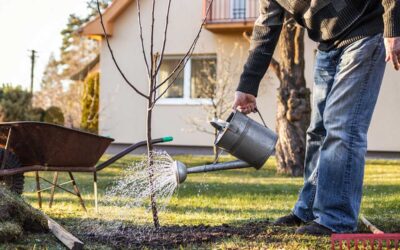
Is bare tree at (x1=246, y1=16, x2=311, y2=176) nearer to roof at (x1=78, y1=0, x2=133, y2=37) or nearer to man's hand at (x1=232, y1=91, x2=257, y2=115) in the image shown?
man's hand at (x1=232, y1=91, x2=257, y2=115)

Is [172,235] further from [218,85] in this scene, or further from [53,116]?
[53,116]

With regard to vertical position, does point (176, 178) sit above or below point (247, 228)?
above

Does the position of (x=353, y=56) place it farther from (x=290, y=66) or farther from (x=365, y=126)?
(x=290, y=66)

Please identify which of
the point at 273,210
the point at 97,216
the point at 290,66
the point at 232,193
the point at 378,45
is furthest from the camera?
the point at 290,66

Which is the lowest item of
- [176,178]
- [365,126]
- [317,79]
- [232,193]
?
[232,193]

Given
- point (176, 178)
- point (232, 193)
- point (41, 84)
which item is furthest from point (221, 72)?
point (41, 84)

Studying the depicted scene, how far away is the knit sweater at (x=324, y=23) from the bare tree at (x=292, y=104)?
571 centimetres

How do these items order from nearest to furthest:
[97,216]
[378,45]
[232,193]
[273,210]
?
1. [378,45]
2. [97,216]
3. [273,210]
4. [232,193]

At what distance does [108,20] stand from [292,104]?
24.2ft

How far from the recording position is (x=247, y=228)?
11.9 feet

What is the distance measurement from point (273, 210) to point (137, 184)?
1732mm

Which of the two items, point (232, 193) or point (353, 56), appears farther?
point (232, 193)

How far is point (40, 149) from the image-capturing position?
466 centimetres

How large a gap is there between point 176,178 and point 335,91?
3.08ft
